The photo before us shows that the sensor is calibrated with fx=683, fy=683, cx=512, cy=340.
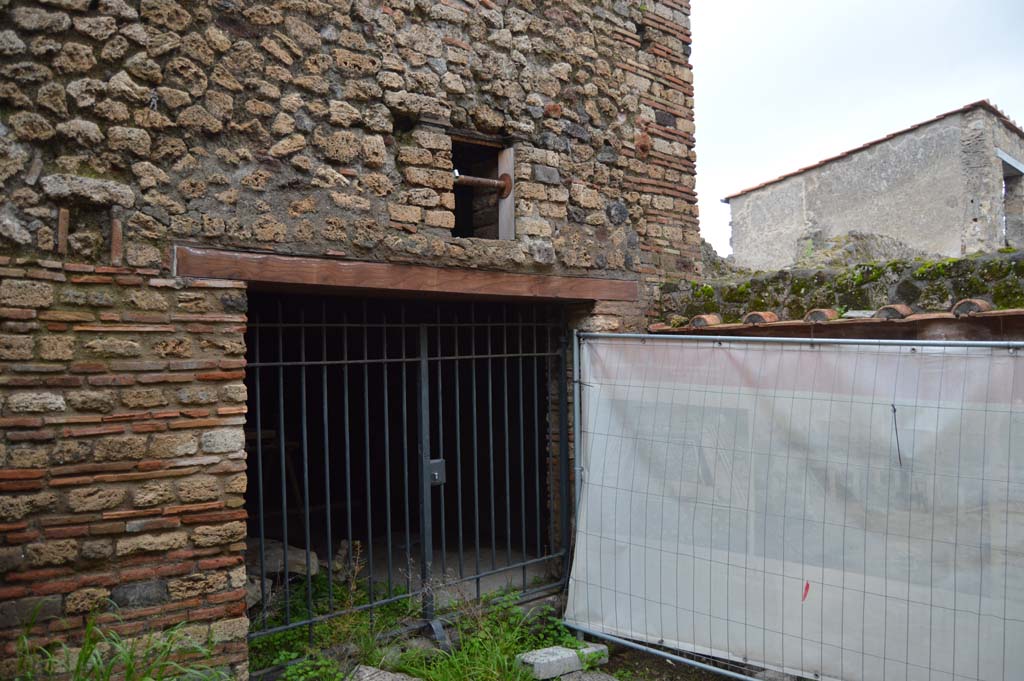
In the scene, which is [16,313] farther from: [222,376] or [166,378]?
[222,376]

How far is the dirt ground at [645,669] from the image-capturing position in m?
4.18

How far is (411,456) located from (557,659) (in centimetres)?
332

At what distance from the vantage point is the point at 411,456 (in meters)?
7.05

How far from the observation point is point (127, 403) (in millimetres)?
3148

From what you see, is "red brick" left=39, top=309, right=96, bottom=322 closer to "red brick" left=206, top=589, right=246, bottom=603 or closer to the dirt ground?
"red brick" left=206, top=589, right=246, bottom=603

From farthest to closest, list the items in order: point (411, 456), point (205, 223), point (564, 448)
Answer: point (411, 456) < point (564, 448) < point (205, 223)

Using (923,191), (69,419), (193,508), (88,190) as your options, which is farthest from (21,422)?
(923,191)

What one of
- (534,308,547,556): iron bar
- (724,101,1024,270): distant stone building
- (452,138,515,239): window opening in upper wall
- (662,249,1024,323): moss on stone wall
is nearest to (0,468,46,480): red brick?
(452,138,515,239): window opening in upper wall

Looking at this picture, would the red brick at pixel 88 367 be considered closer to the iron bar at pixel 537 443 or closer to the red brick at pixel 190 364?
the red brick at pixel 190 364

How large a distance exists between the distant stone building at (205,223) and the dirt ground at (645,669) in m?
1.87

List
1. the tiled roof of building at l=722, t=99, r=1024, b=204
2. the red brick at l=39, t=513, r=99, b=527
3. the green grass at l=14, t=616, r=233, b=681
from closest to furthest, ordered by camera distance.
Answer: the green grass at l=14, t=616, r=233, b=681 → the red brick at l=39, t=513, r=99, b=527 → the tiled roof of building at l=722, t=99, r=1024, b=204

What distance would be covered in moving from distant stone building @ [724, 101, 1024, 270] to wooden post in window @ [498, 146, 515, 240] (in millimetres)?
7105

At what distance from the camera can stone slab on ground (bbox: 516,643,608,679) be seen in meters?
4.04

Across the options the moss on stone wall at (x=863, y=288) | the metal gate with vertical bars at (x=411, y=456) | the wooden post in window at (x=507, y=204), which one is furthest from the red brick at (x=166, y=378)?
the moss on stone wall at (x=863, y=288)
